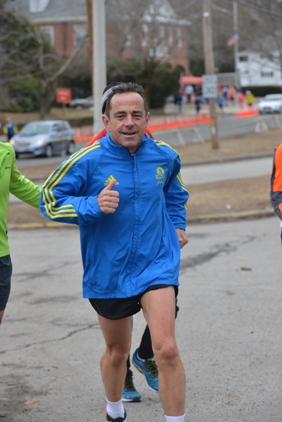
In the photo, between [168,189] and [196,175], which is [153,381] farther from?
[196,175]

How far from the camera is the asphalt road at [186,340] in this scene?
5364 mm

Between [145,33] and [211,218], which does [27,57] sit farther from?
[211,218]

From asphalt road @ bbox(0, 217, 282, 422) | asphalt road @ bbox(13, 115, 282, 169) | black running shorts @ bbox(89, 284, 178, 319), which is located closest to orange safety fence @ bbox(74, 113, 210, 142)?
asphalt road @ bbox(13, 115, 282, 169)

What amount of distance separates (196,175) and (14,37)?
32.4m

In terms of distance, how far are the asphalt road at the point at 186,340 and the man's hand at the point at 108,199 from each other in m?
1.65

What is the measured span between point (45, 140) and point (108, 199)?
3029cm

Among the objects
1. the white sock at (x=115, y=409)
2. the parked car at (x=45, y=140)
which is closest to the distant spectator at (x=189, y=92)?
the parked car at (x=45, y=140)

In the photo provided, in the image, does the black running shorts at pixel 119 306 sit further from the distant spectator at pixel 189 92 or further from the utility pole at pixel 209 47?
the distant spectator at pixel 189 92

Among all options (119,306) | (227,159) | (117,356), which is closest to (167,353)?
(119,306)

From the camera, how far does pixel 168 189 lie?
192 inches

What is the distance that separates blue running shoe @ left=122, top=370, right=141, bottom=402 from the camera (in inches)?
219

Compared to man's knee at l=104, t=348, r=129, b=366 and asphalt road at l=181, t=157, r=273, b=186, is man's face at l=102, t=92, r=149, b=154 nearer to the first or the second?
man's knee at l=104, t=348, r=129, b=366

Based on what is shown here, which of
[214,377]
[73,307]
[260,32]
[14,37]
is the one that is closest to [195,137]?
[260,32]

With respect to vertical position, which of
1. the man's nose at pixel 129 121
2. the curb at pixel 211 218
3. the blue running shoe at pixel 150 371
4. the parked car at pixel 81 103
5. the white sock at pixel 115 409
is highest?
the man's nose at pixel 129 121
